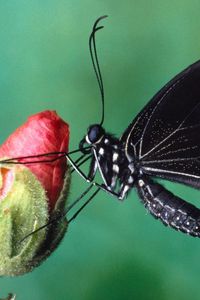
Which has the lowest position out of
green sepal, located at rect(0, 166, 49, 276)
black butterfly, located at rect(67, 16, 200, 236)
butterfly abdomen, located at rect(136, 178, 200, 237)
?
butterfly abdomen, located at rect(136, 178, 200, 237)

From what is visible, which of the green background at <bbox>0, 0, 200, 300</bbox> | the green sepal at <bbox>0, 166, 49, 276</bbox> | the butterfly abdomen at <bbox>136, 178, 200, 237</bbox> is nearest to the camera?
the green sepal at <bbox>0, 166, 49, 276</bbox>

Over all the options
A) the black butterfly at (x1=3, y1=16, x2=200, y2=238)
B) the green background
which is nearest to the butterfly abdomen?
the black butterfly at (x1=3, y1=16, x2=200, y2=238)

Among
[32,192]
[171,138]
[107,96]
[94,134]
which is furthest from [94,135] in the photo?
[107,96]

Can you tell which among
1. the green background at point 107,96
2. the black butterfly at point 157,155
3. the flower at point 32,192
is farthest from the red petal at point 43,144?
the green background at point 107,96

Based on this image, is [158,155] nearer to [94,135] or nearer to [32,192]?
[94,135]

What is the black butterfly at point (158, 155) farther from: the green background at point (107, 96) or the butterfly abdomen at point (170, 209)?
the green background at point (107, 96)

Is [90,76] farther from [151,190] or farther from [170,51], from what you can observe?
[151,190]

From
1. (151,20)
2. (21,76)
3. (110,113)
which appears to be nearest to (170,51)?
(151,20)

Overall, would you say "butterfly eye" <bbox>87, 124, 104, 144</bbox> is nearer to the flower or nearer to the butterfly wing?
the butterfly wing
